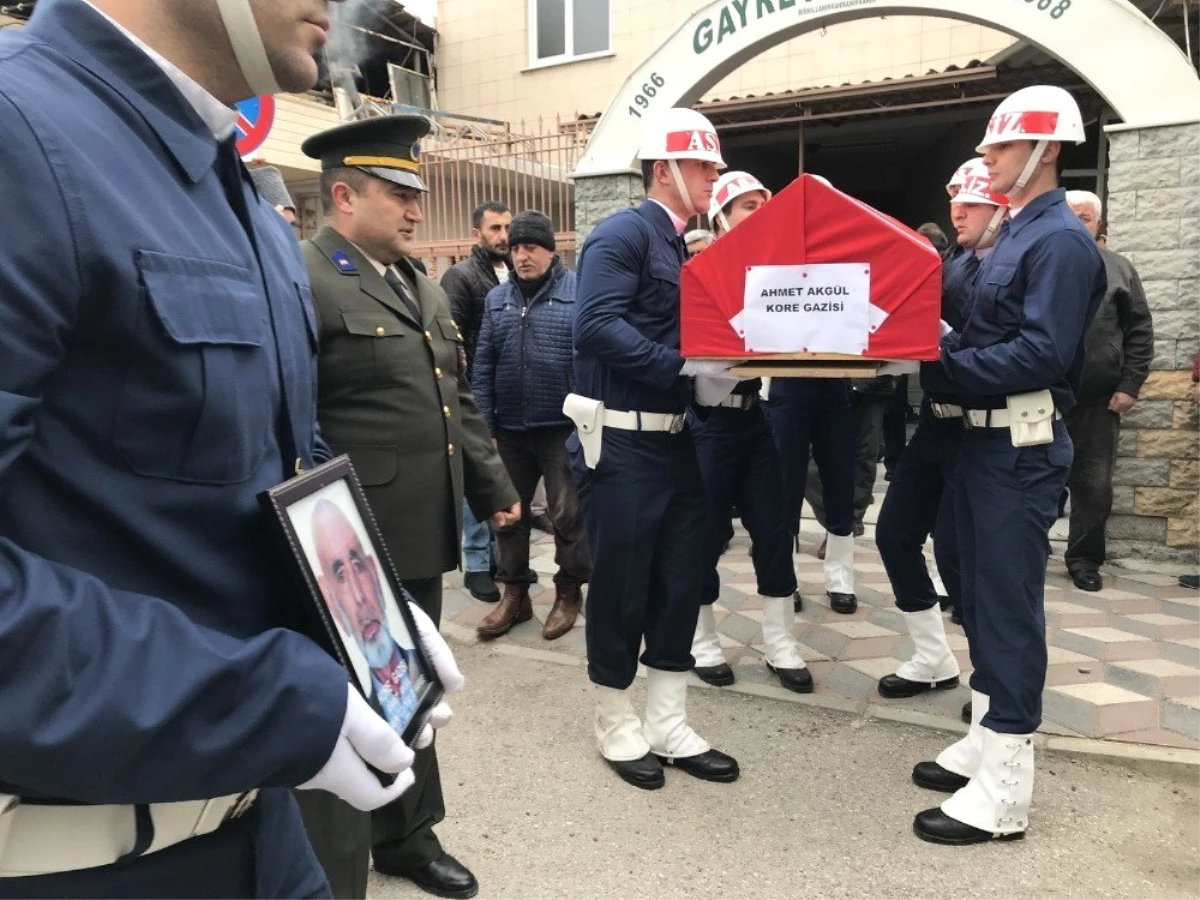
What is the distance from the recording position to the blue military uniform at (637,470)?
3.21m

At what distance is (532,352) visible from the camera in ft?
16.2

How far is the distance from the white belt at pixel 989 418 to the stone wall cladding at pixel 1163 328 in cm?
328

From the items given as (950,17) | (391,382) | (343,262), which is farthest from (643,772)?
(950,17)

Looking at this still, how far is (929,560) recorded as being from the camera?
597 cm

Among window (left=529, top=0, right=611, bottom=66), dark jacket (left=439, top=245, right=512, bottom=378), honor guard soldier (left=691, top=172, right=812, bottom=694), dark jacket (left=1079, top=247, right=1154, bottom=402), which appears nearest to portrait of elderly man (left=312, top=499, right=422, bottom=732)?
honor guard soldier (left=691, top=172, right=812, bottom=694)

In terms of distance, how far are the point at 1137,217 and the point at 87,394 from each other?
20.4 ft

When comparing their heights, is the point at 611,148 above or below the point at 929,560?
above

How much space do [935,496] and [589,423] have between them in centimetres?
145

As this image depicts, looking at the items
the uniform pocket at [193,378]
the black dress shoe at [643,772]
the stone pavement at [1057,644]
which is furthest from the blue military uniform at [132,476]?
the stone pavement at [1057,644]

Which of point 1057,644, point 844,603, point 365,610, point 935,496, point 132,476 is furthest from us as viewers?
point 844,603

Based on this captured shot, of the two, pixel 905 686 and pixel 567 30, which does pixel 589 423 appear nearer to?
pixel 905 686

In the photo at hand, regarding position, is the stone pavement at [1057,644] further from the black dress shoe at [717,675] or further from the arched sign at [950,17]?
the arched sign at [950,17]

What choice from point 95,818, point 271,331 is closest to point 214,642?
point 95,818

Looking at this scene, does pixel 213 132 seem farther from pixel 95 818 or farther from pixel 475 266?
pixel 475 266
